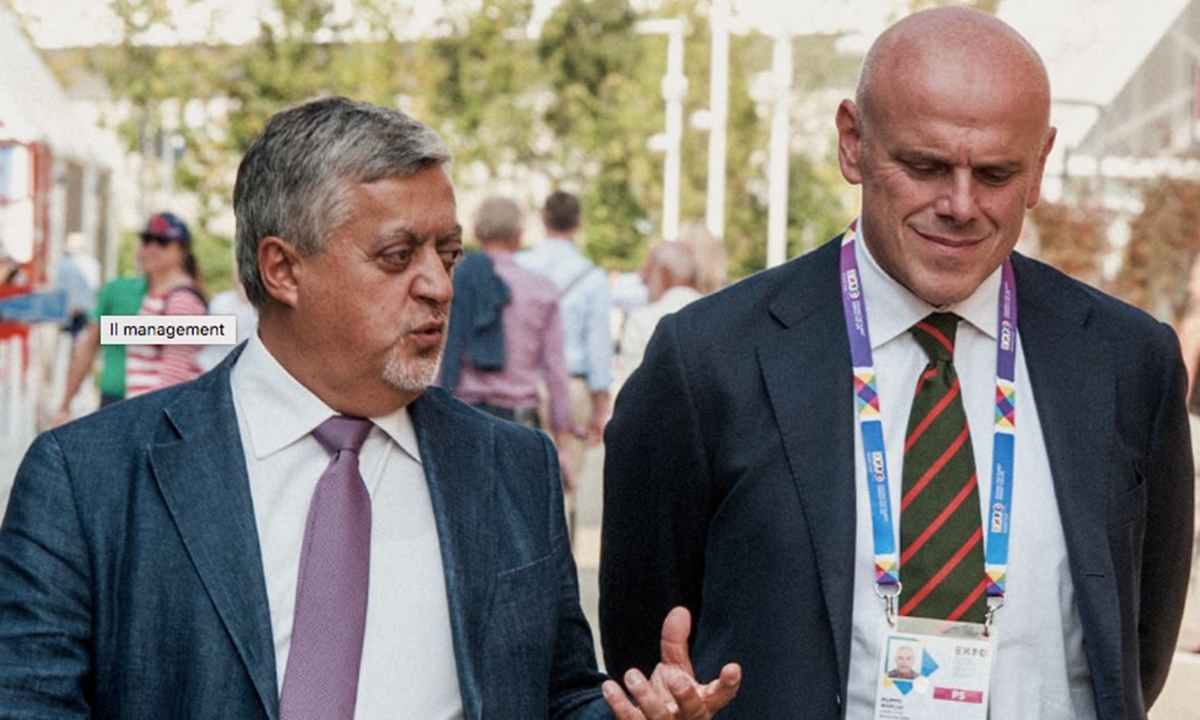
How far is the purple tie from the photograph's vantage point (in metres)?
2.94

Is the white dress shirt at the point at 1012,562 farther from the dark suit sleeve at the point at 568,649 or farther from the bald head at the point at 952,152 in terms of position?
the dark suit sleeve at the point at 568,649

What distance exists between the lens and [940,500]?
344 centimetres

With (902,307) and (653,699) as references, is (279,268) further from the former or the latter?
(902,307)

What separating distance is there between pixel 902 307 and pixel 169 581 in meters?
1.28

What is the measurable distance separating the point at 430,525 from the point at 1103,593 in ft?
3.44

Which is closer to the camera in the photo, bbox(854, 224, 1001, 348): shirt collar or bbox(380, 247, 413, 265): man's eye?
bbox(380, 247, 413, 265): man's eye

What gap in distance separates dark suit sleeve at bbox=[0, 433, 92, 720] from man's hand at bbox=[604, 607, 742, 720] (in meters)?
0.71

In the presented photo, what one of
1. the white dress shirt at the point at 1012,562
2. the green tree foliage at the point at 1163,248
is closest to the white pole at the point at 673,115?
the green tree foliage at the point at 1163,248

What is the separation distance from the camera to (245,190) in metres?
3.19

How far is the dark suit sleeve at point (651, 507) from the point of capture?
3.73 meters

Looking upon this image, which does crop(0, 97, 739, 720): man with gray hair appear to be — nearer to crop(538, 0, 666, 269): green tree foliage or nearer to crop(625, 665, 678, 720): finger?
crop(625, 665, 678, 720): finger

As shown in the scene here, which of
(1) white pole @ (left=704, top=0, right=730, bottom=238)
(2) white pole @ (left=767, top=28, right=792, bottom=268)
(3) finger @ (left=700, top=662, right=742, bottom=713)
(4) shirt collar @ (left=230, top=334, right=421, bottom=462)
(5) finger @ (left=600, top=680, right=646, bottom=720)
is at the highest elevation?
(1) white pole @ (left=704, top=0, right=730, bottom=238)

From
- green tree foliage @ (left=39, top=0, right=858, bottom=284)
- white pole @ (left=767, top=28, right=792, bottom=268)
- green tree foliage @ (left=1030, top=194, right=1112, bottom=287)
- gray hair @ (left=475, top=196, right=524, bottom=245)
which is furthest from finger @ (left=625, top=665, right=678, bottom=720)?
white pole @ (left=767, top=28, right=792, bottom=268)

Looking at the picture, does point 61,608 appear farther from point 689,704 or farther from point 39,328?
point 39,328
